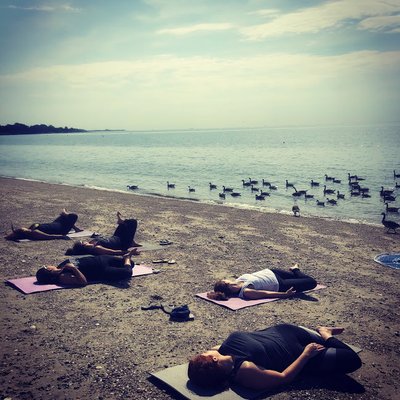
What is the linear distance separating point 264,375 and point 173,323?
8.91ft

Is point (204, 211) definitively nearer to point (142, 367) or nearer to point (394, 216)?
point (394, 216)

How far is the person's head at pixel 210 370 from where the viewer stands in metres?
4.94

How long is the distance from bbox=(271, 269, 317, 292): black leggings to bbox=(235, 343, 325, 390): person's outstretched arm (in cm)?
351

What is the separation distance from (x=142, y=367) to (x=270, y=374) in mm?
1914

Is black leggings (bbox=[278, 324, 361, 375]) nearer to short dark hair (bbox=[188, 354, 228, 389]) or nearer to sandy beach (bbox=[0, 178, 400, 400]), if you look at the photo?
sandy beach (bbox=[0, 178, 400, 400])

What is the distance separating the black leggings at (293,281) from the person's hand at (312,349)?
324 centimetres

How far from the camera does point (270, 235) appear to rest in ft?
51.5

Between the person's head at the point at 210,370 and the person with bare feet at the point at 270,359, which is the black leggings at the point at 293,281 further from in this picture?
the person's head at the point at 210,370

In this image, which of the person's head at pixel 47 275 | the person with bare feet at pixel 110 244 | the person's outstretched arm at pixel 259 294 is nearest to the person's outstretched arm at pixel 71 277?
the person's head at pixel 47 275

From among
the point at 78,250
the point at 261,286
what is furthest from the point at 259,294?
the point at 78,250

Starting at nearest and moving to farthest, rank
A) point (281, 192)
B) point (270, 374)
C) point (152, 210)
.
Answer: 1. point (270, 374)
2. point (152, 210)
3. point (281, 192)

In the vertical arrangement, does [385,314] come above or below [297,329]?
below

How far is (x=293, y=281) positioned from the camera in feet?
29.0

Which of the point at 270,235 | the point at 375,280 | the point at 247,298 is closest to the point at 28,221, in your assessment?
the point at 270,235
